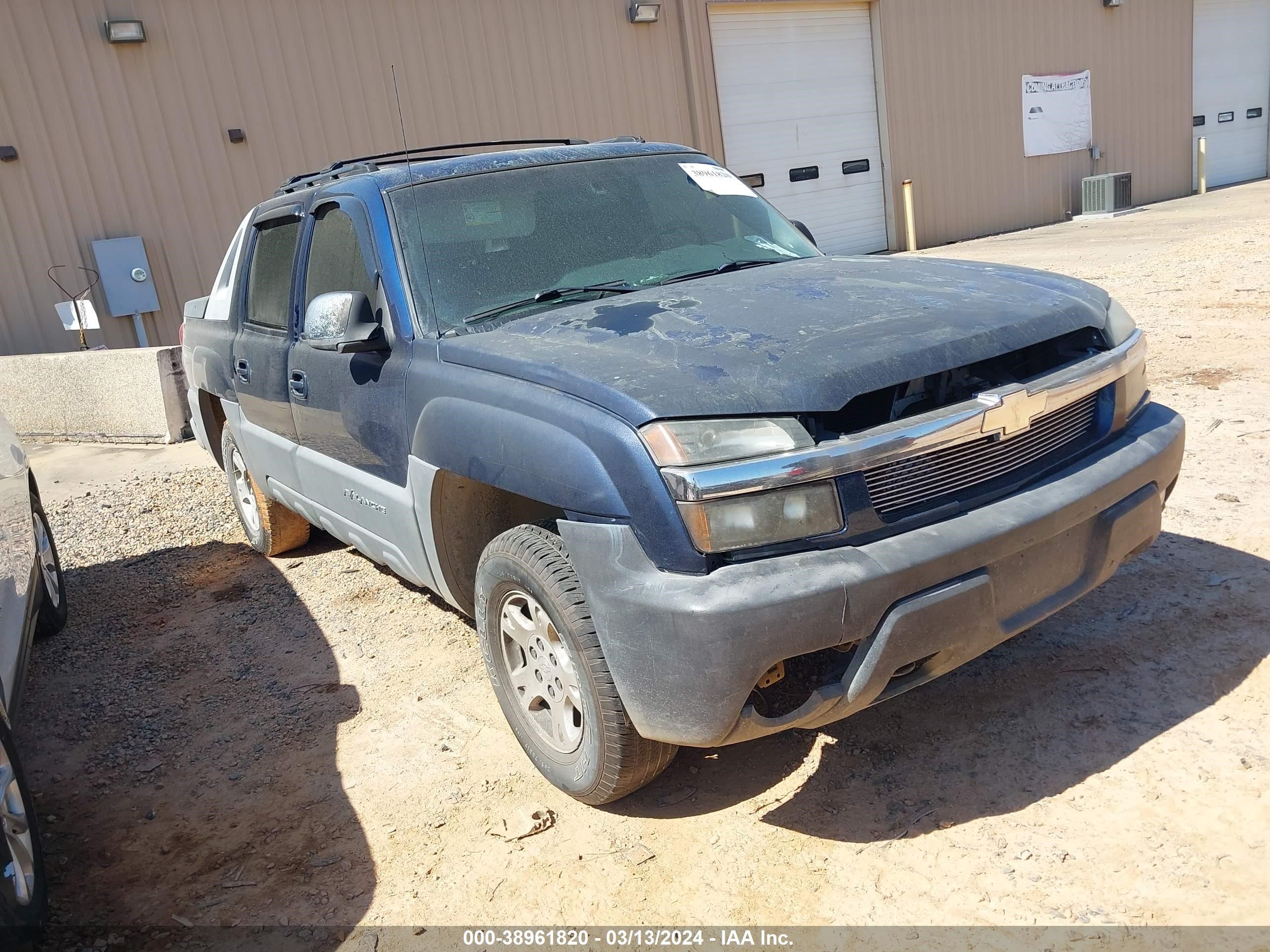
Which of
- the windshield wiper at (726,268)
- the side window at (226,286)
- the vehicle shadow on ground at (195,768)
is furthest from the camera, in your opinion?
the side window at (226,286)

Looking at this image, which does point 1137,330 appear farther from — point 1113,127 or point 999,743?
point 1113,127

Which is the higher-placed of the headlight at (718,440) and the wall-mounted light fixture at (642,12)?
the wall-mounted light fixture at (642,12)

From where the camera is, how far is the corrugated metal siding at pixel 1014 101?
51.2ft

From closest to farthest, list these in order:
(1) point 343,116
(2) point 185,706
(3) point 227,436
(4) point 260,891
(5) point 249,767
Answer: (4) point 260,891 → (5) point 249,767 → (2) point 185,706 → (3) point 227,436 → (1) point 343,116

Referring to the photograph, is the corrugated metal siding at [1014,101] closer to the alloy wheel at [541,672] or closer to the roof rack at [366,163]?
the roof rack at [366,163]

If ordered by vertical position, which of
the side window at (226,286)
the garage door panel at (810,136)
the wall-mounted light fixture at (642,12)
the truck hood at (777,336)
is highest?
the wall-mounted light fixture at (642,12)

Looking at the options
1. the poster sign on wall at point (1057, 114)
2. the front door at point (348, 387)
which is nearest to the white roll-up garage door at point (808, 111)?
the poster sign on wall at point (1057, 114)

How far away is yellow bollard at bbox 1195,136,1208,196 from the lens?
789 inches

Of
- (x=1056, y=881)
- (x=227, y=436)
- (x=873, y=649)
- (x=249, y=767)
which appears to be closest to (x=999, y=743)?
(x=1056, y=881)

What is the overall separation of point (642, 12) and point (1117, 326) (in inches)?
437

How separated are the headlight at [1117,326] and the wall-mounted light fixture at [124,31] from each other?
32.5 feet

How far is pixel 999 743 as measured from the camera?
9.55 ft

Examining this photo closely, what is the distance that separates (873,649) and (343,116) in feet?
34.1

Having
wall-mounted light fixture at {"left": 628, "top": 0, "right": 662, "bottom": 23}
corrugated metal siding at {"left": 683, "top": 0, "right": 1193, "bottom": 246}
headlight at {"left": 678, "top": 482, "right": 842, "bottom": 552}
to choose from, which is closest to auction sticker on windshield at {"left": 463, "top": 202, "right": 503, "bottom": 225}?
headlight at {"left": 678, "top": 482, "right": 842, "bottom": 552}
